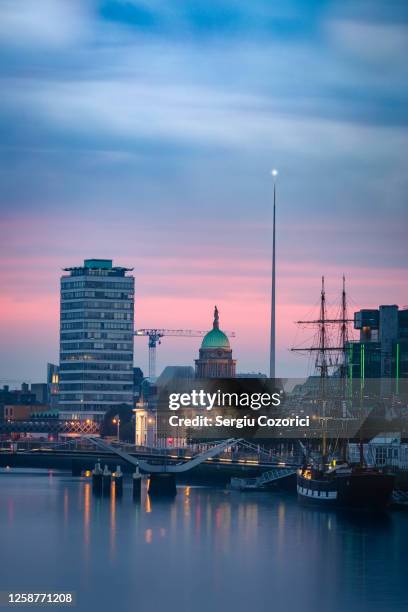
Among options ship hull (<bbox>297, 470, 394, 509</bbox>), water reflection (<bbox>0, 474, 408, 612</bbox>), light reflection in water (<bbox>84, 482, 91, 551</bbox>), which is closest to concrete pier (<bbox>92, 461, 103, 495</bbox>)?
light reflection in water (<bbox>84, 482, 91, 551</bbox>)

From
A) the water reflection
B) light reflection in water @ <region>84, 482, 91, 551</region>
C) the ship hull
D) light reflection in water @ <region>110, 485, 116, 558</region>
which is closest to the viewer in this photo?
the water reflection

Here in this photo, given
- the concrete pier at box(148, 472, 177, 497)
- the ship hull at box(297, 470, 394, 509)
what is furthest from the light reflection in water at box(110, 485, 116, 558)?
the ship hull at box(297, 470, 394, 509)

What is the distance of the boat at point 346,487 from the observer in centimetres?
14425

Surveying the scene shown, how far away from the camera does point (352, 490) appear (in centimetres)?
14600

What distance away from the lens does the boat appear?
144m

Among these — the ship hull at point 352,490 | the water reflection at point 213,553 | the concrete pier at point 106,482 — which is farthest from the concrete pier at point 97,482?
the ship hull at point 352,490

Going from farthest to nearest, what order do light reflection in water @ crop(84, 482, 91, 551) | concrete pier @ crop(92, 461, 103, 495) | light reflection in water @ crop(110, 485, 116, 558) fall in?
concrete pier @ crop(92, 461, 103, 495), light reflection in water @ crop(84, 482, 91, 551), light reflection in water @ crop(110, 485, 116, 558)

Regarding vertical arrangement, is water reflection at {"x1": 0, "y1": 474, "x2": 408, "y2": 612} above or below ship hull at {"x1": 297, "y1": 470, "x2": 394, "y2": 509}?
below

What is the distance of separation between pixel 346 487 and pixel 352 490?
1429 mm

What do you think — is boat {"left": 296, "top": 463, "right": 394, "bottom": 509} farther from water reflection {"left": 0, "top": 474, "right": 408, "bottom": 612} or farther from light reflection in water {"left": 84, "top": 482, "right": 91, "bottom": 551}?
light reflection in water {"left": 84, "top": 482, "right": 91, "bottom": 551}

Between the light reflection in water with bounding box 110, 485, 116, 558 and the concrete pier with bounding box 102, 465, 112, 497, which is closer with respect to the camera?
the light reflection in water with bounding box 110, 485, 116, 558

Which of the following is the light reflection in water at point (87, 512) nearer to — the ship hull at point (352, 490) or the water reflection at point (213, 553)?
the water reflection at point (213, 553)

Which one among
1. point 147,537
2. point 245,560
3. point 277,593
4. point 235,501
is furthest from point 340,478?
point 277,593

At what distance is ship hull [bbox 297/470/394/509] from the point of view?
14412 cm
